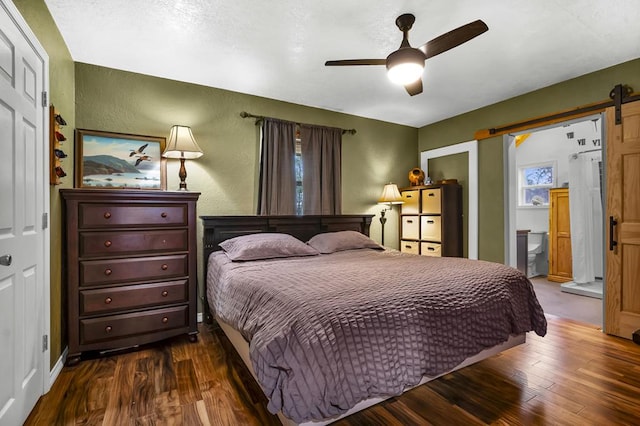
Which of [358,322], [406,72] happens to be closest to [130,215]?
[358,322]

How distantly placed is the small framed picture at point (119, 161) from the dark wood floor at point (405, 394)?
5.07 feet

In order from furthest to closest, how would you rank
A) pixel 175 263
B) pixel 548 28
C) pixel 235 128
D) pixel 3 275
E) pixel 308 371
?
pixel 235 128, pixel 175 263, pixel 548 28, pixel 3 275, pixel 308 371

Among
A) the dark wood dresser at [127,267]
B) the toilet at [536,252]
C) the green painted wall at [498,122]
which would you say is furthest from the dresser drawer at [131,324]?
the toilet at [536,252]

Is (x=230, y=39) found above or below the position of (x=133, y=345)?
above

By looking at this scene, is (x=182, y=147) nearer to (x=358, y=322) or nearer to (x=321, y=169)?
(x=321, y=169)

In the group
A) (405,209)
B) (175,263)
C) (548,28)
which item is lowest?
(175,263)

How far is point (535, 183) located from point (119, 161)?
6648 millimetres

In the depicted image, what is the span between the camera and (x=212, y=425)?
5.53ft

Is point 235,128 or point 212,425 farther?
point 235,128

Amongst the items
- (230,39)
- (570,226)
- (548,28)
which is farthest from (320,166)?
(570,226)

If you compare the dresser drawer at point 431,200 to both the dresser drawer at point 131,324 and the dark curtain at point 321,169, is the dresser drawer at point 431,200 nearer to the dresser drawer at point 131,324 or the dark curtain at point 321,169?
the dark curtain at point 321,169

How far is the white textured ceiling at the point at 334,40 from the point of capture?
2.16 meters

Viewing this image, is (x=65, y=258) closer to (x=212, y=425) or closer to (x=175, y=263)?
(x=175, y=263)

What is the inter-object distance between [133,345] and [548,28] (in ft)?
13.5
